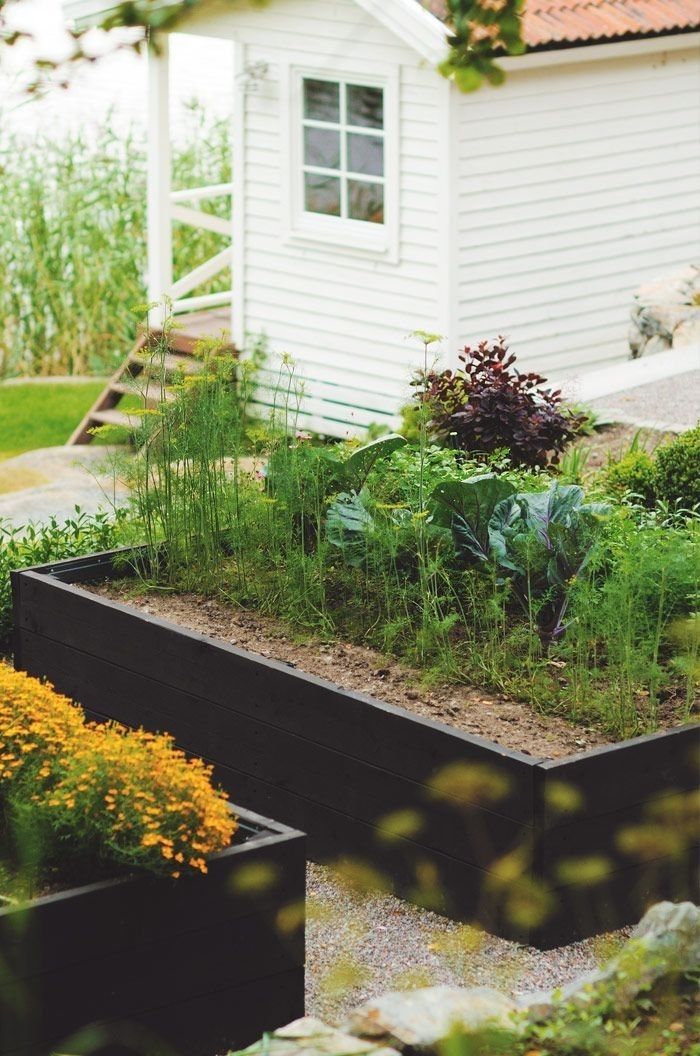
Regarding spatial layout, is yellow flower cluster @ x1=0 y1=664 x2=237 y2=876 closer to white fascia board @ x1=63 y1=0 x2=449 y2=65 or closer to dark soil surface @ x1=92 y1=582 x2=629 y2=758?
dark soil surface @ x1=92 y1=582 x2=629 y2=758

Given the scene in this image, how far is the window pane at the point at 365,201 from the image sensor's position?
437 inches

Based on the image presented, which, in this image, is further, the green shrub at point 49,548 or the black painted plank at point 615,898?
the green shrub at point 49,548

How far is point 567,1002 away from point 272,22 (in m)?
9.16

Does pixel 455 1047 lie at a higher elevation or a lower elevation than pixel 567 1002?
higher

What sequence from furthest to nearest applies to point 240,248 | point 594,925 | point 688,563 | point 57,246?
1. point 57,246
2. point 240,248
3. point 688,563
4. point 594,925

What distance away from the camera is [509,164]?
35.7ft

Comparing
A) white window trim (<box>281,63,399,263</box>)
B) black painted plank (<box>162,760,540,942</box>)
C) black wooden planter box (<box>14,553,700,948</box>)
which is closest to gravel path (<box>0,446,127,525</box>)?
white window trim (<box>281,63,399,263</box>)

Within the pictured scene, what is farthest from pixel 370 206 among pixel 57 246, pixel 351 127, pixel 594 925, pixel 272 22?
pixel 594 925

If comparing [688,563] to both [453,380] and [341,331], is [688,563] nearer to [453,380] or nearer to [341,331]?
[453,380]

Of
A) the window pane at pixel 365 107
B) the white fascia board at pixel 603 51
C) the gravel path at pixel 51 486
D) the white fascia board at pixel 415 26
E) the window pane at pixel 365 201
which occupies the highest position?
the white fascia board at pixel 415 26

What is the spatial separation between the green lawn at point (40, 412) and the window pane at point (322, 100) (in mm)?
3093

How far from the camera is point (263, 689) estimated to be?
5.27 m

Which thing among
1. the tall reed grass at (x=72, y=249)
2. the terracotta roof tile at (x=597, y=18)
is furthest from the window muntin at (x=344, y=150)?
the tall reed grass at (x=72, y=249)

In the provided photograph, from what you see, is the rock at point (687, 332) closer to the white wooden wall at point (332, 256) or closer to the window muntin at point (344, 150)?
the white wooden wall at point (332, 256)
